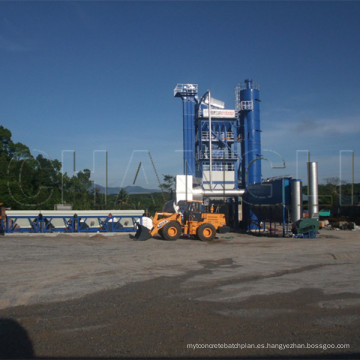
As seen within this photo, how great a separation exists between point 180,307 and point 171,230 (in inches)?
672

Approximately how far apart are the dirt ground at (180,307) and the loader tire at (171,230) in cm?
828

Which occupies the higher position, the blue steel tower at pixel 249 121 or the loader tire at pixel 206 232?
the blue steel tower at pixel 249 121

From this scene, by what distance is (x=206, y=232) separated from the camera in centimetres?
2698

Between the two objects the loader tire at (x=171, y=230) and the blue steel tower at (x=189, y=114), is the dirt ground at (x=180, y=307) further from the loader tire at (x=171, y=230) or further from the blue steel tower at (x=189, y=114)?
the blue steel tower at (x=189, y=114)

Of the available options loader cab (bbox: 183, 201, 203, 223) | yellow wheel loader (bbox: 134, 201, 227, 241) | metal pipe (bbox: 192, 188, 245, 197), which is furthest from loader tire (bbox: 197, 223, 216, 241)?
metal pipe (bbox: 192, 188, 245, 197)

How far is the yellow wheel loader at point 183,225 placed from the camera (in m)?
26.4

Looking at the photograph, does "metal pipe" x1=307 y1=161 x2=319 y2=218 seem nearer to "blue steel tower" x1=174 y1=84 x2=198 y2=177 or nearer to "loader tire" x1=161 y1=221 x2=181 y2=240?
"loader tire" x1=161 y1=221 x2=181 y2=240

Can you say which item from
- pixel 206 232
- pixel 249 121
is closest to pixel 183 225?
pixel 206 232

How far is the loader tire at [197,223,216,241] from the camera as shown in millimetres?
26748

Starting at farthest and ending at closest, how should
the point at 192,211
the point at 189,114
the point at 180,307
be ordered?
the point at 189,114 → the point at 192,211 → the point at 180,307

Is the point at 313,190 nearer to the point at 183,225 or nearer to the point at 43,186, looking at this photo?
the point at 183,225

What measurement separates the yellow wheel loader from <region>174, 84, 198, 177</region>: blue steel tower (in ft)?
89.4

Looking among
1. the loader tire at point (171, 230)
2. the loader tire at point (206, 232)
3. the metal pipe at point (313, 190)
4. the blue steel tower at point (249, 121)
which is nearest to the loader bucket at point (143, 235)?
the loader tire at point (171, 230)

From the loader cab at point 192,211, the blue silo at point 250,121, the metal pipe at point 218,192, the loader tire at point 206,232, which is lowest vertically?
the loader tire at point 206,232
